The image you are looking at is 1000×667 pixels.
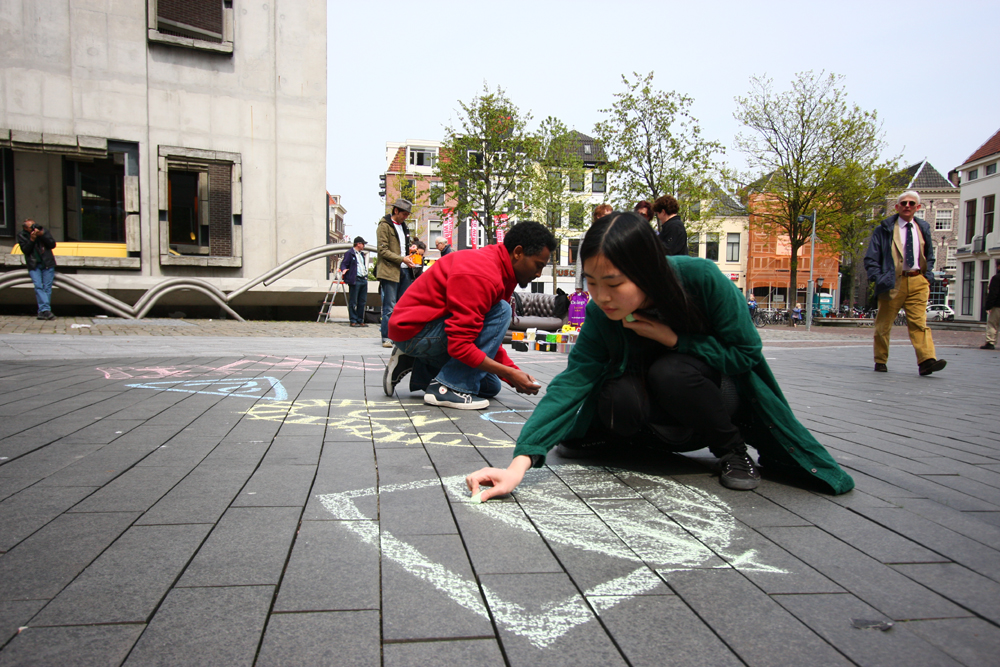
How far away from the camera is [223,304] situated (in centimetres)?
1316

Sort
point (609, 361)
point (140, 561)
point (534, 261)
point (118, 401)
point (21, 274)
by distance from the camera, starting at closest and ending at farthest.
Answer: point (140, 561), point (609, 361), point (534, 261), point (118, 401), point (21, 274)

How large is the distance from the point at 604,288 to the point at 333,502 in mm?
1164

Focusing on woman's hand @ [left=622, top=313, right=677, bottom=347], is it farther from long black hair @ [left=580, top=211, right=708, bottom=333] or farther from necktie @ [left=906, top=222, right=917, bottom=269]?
necktie @ [left=906, top=222, right=917, bottom=269]

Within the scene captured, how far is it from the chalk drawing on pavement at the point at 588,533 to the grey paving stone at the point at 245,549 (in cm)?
19

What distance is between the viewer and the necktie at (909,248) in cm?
646

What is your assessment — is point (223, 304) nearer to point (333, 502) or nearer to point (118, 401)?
point (118, 401)

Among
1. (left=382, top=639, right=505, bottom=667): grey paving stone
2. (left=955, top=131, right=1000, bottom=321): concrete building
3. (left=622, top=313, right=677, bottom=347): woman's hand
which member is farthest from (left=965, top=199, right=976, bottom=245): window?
(left=382, top=639, right=505, bottom=667): grey paving stone

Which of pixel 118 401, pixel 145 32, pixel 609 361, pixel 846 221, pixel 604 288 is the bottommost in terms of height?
pixel 118 401

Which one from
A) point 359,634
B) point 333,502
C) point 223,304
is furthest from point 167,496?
point 223,304

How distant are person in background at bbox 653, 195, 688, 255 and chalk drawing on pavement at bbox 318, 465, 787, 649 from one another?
438cm

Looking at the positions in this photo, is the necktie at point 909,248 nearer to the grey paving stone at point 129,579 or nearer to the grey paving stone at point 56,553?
the grey paving stone at point 129,579

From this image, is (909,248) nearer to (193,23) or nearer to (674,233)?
(674,233)

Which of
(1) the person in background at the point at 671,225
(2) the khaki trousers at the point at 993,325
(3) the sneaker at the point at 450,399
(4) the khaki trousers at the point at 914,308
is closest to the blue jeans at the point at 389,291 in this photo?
(1) the person in background at the point at 671,225

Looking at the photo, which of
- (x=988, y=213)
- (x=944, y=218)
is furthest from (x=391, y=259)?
(x=944, y=218)
